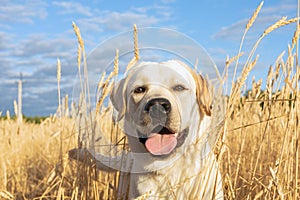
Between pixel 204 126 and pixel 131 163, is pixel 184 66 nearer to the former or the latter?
pixel 204 126

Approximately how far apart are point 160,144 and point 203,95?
13.7 inches

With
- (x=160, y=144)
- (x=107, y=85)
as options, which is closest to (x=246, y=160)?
(x=160, y=144)

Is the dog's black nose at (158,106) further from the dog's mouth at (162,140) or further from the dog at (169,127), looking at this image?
the dog's mouth at (162,140)

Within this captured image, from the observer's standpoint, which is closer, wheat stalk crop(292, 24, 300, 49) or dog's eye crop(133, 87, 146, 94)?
wheat stalk crop(292, 24, 300, 49)

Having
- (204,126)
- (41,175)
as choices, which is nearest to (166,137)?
(204,126)

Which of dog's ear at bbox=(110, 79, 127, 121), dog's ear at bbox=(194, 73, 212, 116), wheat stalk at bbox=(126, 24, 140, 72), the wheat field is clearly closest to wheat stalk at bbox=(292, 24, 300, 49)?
the wheat field

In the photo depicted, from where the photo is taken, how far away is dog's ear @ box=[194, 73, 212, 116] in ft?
6.86

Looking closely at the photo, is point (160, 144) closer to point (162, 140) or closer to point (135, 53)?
point (162, 140)

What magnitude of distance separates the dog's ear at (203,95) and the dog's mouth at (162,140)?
0.49ft

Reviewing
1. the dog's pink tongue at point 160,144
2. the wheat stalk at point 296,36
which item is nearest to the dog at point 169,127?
the dog's pink tongue at point 160,144

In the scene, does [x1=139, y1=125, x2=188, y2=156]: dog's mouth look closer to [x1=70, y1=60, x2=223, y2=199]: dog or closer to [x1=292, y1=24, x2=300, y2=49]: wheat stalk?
[x1=70, y1=60, x2=223, y2=199]: dog

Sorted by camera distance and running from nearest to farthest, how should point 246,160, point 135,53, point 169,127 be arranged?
point 169,127, point 135,53, point 246,160

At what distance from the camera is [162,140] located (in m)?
2.15

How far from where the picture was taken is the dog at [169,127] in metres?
2.05
